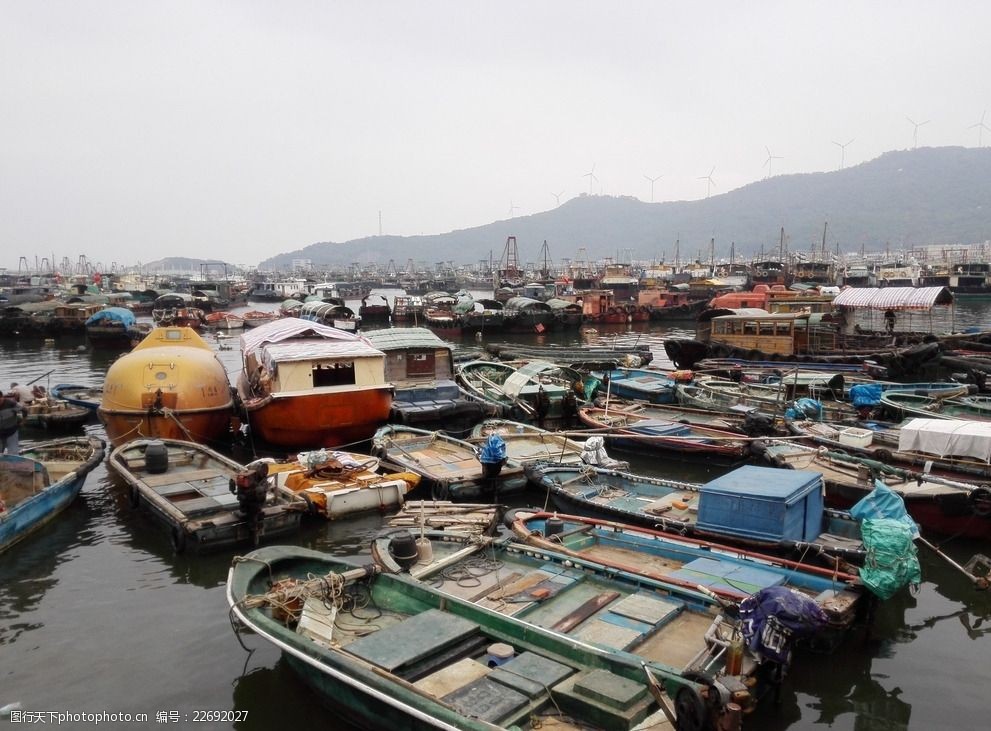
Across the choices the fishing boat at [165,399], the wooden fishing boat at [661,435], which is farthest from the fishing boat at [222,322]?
the wooden fishing boat at [661,435]

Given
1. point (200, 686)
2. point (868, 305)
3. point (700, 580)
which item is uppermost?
point (868, 305)

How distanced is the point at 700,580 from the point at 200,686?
6885 millimetres

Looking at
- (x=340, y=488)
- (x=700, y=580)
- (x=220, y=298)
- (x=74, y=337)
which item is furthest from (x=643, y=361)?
(x=220, y=298)

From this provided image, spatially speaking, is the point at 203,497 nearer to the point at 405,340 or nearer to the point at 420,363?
the point at 420,363

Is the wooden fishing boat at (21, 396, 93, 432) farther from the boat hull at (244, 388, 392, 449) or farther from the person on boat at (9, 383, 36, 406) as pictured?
the boat hull at (244, 388, 392, 449)

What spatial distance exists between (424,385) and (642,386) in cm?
820

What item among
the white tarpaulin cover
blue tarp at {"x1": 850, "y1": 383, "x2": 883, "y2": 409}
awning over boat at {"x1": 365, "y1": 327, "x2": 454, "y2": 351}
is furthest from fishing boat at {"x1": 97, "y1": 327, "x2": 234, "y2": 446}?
blue tarp at {"x1": 850, "y1": 383, "x2": 883, "y2": 409}

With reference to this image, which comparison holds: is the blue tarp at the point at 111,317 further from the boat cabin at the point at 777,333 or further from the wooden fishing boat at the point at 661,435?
the boat cabin at the point at 777,333

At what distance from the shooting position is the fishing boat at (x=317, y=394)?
60.3 ft

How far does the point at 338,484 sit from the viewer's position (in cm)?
1466

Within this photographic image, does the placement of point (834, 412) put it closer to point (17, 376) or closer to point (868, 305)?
point (868, 305)

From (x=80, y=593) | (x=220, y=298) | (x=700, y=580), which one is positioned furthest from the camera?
(x=220, y=298)

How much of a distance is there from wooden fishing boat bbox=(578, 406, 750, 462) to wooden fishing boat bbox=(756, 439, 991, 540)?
6.77 ft

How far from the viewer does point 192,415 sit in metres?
19.0
